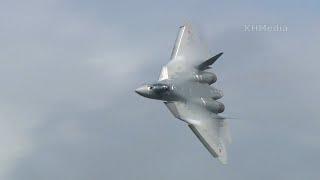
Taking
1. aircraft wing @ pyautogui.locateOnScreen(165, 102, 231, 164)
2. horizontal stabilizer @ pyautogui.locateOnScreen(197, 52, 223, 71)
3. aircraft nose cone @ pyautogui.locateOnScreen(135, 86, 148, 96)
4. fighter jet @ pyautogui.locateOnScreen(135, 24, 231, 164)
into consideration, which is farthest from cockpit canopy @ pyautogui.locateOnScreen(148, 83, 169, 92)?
horizontal stabilizer @ pyautogui.locateOnScreen(197, 52, 223, 71)

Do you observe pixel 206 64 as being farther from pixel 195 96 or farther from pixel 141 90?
pixel 141 90

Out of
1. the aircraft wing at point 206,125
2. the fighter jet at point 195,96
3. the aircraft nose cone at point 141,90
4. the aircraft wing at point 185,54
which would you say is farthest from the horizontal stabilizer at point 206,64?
the aircraft nose cone at point 141,90

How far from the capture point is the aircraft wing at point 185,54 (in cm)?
8731

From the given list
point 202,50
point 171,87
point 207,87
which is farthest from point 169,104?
point 202,50

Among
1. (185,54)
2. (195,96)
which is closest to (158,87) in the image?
(195,96)

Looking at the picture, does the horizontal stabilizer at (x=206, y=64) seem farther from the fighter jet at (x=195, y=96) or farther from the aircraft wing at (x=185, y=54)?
the aircraft wing at (x=185, y=54)

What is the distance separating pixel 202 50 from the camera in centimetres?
9531

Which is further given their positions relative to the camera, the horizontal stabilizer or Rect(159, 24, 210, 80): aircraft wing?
the horizontal stabilizer

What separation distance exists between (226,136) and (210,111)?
453 centimetres

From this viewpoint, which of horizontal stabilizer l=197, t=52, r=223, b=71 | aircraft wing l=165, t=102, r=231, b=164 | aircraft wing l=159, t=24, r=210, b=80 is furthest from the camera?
horizontal stabilizer l=197, t=52, r=223, b=71

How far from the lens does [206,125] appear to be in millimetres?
86562

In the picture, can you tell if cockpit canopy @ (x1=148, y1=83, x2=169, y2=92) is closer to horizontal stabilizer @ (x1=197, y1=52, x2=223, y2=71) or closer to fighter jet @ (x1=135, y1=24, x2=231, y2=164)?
fighter jet @ (x1=135, y1=24, x2=231, y2=164)

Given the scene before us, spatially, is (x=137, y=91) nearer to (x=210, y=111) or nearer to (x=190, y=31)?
(x=210, y=111)

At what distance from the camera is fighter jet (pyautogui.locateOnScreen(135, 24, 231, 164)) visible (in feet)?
272
